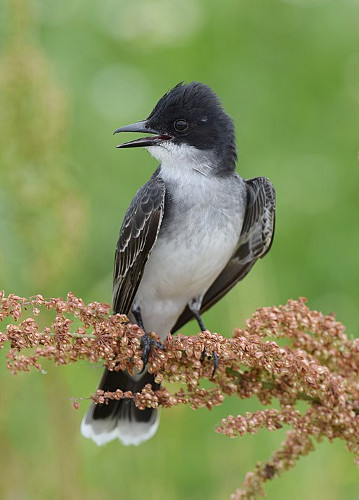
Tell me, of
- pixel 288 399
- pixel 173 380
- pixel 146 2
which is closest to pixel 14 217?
pixel 173 380

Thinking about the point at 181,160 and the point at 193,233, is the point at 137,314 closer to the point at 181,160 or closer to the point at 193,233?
the point at 193,233

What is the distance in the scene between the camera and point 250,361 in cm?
420

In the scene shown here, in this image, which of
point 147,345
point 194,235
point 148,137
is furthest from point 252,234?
point 147,345

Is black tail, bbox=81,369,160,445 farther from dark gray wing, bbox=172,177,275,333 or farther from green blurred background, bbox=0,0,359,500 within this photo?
dark gray wing, bbox=172,177,275,333

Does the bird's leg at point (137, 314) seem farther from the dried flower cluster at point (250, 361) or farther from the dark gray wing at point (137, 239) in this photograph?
the dried flower cluster at point (250, 361)

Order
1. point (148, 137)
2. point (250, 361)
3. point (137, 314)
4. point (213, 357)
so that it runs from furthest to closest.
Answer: point (137, 314) < point (148, 137) < point (213, 357) < point (250, 361)

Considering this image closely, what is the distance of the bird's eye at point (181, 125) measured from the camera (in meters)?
6.14

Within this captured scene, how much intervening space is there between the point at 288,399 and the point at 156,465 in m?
1.31

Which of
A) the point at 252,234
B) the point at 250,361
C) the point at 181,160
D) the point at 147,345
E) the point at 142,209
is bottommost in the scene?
the point at 250,361

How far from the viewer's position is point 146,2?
342 inches

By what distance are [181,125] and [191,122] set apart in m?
0.07

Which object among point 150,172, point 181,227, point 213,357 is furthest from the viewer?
point 150,172

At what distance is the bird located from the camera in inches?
233

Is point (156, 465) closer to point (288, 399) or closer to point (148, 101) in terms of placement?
point (288, 399)
